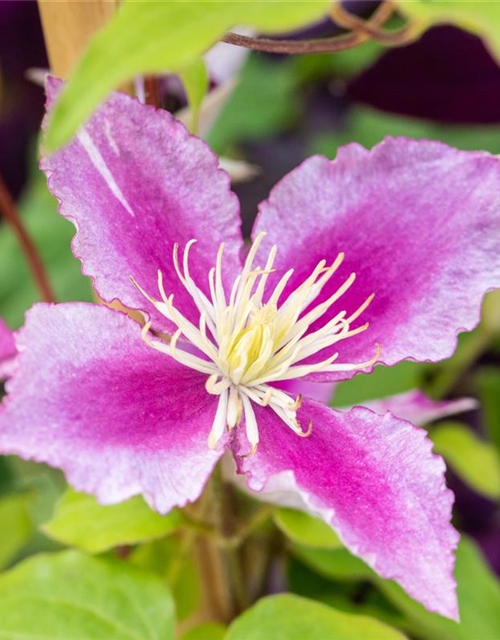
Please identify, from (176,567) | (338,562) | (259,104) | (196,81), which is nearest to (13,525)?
(176,567)

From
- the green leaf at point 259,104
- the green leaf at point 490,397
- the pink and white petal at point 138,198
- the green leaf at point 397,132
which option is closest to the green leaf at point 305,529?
the pink and white petal at point 138,198

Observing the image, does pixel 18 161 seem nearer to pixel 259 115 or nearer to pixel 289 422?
pixel 259 115

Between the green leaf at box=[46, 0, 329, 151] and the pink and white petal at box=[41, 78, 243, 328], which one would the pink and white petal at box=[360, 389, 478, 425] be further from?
the green leaf at box=[46, 0, 329, 151]

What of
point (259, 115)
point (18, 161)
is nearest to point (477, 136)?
point (259, 115)

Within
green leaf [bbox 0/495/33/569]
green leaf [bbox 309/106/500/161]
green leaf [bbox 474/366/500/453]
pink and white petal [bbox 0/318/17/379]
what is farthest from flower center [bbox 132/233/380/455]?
green leaf [bbox 309/106/500/161]

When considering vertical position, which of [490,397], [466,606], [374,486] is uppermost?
[374,486]

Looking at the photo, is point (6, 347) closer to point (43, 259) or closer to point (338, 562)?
point (338, 562)
